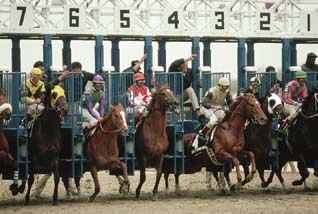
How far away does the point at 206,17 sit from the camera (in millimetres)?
25484

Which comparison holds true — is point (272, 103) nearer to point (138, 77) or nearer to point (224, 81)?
point (224, 81)

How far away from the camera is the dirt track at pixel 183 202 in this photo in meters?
19.3

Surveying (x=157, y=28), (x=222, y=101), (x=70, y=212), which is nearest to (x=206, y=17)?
(x=157, y=28)

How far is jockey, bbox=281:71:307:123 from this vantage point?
77.4 ft

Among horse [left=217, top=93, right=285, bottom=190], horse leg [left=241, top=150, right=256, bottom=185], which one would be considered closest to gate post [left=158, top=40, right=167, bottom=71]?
horse [left=217, top=93, right=285, bottom=190]

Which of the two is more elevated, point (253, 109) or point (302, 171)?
point (253, 109)

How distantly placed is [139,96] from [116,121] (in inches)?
47.1

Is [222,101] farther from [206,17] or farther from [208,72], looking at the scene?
[206,17]

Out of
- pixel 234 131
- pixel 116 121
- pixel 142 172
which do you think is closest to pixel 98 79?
pixel 116 121

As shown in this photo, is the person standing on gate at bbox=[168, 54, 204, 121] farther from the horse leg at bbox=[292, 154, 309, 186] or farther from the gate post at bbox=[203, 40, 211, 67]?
the gate post at bbox=[203, 40, 211, 67]

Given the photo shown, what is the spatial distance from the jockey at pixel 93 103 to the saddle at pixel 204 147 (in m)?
2.03

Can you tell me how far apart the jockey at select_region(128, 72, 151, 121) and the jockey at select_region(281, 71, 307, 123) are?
286 centimetres

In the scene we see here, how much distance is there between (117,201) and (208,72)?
3.57 m

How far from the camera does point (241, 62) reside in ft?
82.2
